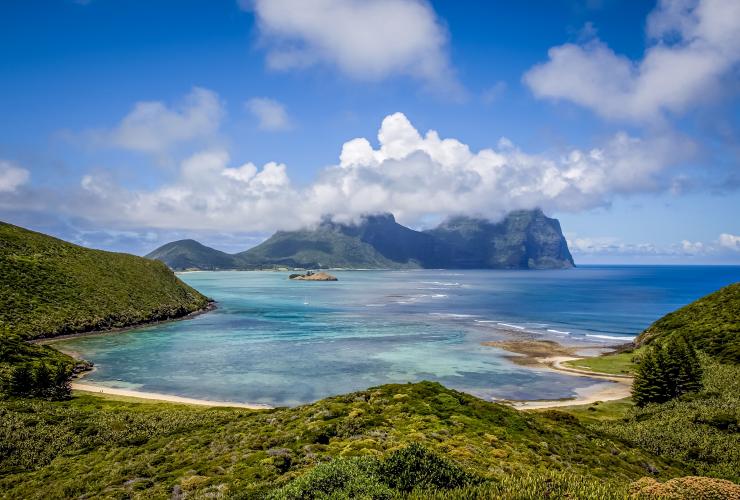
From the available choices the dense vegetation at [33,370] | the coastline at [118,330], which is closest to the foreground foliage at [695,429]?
the dense vegetation at [33,370]

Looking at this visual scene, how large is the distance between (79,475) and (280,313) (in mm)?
121043

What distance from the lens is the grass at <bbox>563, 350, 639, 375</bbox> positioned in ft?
240

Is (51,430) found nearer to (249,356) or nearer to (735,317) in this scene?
(249,356)

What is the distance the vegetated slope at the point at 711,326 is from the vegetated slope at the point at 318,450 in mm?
48146

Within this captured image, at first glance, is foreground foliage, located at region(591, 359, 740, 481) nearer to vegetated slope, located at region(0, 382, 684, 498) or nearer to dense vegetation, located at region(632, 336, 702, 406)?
dense vegetation, located at region(632, 336, 702, 406)

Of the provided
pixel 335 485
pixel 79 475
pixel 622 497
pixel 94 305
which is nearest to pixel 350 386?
Answer: pixel 79 475

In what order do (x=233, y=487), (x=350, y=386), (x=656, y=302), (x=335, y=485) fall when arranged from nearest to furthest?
1. (x=335, y=485)
2. (x=233, y=487)
3. (x=350, y=386)
4. (x=656, y=302)

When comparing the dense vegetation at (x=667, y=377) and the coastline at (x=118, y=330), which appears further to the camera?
the coastline at (x=118, y=330)

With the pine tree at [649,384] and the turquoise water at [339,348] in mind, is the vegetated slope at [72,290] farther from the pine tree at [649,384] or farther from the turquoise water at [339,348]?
the pine tree at [649,384]

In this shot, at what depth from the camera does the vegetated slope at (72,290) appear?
299ft

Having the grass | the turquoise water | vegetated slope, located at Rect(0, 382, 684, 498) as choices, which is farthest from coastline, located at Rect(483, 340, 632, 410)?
vegetated slope, located at Rect(0, 382, 684, 498)

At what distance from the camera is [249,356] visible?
81875 mm

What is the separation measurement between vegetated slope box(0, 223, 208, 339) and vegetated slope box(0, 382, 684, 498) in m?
60.2

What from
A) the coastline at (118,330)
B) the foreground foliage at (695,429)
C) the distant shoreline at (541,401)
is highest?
the foreground foliage at (695,429)
